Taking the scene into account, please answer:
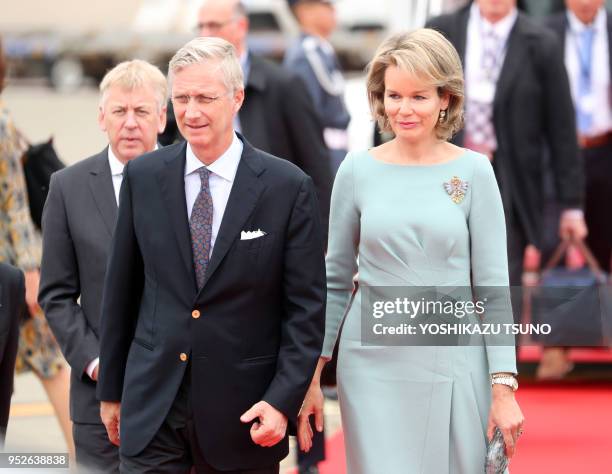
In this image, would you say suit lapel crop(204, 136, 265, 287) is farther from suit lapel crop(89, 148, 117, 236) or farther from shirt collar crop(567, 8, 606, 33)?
shirt collar crop(567, 8, 606, 33)

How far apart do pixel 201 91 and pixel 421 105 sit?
0.63 metres

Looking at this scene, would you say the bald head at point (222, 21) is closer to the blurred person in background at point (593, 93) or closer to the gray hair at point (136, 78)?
the gray hair at point (136, 78)

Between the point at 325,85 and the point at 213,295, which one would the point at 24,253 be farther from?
the point at 325,85

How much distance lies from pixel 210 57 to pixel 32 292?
7.20 feet

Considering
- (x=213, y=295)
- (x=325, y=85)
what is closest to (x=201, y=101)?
(x=213, y=295)

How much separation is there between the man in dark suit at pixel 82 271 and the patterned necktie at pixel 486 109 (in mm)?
2524

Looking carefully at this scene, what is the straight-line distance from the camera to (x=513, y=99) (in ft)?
23.5

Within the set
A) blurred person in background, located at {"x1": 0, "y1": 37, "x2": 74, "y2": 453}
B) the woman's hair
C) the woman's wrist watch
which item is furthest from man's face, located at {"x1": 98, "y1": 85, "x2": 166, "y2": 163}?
the woman's wrist watch

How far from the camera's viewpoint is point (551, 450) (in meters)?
7.01

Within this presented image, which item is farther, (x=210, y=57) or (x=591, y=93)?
(x=591, y=93)

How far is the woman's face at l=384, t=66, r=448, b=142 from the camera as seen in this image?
4305 millimetres

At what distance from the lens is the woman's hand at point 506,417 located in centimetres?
417

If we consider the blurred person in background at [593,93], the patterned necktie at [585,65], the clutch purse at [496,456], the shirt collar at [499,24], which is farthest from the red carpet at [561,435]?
the clutch purse at [496,456]

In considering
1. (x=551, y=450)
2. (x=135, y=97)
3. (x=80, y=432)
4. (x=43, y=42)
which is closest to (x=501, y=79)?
(x=551, y=450)
